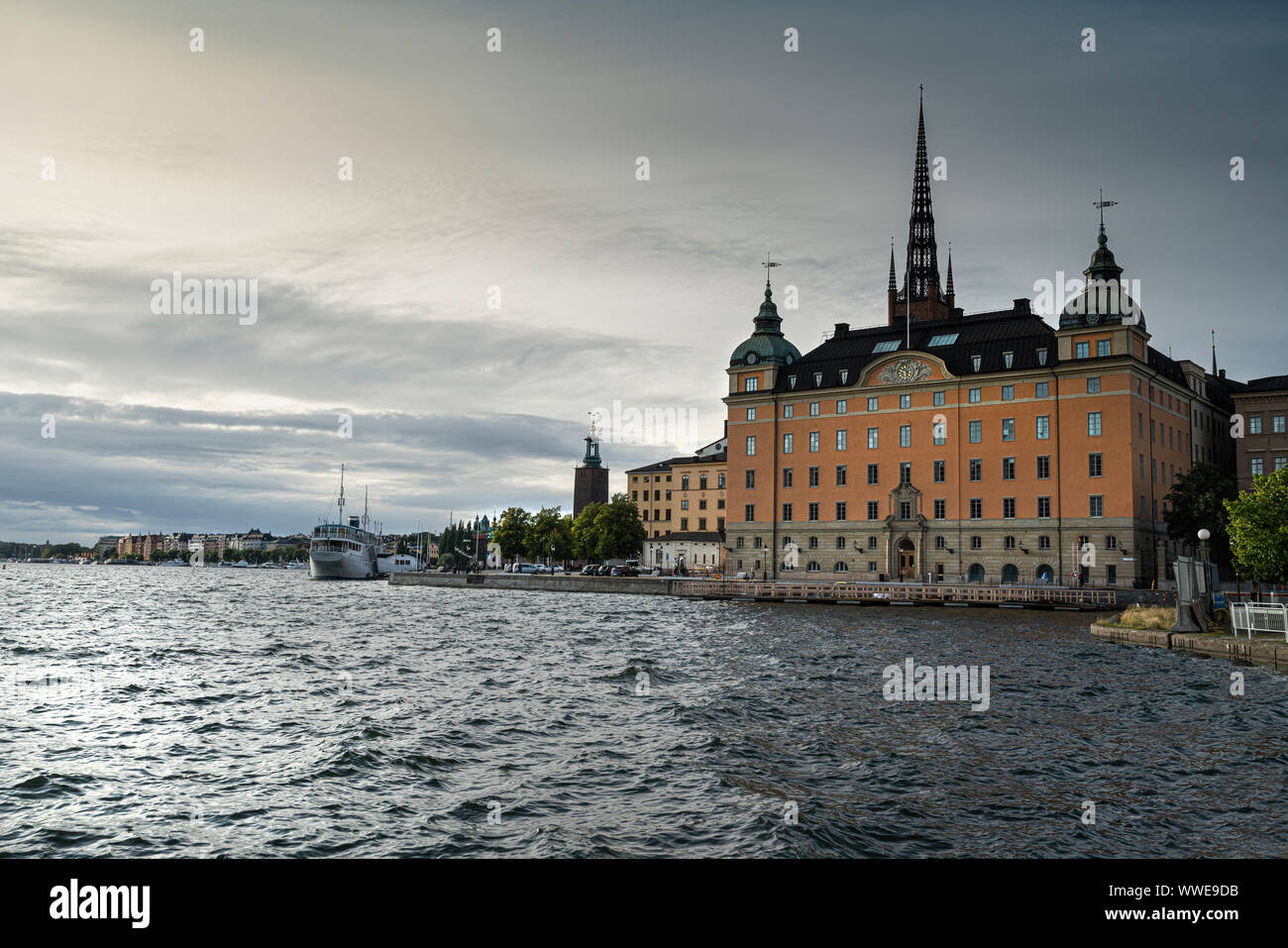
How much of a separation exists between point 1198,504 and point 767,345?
45.1m

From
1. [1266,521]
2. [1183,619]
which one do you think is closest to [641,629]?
[1183,619]

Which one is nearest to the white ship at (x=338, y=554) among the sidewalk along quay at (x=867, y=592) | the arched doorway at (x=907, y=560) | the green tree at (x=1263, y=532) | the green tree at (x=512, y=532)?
the green tree at (x=512, y=532)

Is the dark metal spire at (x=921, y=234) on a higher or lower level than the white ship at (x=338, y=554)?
higher

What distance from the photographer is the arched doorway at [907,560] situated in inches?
3359

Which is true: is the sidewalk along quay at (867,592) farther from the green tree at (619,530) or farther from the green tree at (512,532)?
the green tree at (512,532)

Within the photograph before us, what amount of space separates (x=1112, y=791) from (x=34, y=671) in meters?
33.6

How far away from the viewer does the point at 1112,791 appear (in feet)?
50.2

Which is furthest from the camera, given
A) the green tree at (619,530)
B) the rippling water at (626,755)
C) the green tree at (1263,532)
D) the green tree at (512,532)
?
the green tree at (512,532)

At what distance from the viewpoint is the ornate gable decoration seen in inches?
3388

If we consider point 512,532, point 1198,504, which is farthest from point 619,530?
point 1198,504

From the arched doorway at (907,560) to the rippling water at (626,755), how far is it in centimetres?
4735

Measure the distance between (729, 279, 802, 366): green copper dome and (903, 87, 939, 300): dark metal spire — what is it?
19410mm
